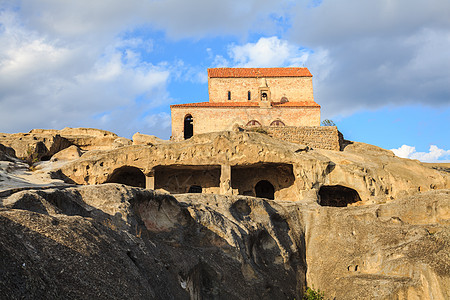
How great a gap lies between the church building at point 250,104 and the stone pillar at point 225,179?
9937 millimetres

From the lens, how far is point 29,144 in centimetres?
2422

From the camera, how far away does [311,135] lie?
82.3 ft

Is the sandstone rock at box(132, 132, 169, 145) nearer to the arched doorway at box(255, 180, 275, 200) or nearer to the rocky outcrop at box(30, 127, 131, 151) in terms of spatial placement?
the rocky outcrop at box(30, 127, 131, 151)

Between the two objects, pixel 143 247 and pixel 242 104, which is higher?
pixel 242 104

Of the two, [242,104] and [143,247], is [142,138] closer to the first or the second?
[242,104]

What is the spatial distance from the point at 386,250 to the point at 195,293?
5.63 meters

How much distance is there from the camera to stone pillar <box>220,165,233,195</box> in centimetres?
2048

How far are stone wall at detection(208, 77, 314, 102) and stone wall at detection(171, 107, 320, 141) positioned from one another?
292cm

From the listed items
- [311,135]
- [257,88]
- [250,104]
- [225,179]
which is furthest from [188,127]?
[225,179]

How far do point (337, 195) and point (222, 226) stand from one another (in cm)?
1115

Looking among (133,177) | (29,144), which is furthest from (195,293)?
(29,144)

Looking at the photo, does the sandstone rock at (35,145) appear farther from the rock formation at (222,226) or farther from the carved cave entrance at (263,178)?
the carved cave entrance at (263,178)

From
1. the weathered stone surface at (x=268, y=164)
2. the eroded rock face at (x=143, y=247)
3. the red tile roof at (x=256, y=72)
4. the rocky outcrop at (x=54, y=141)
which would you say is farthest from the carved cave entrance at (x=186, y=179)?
the red tile roof at (x=256, y=72)

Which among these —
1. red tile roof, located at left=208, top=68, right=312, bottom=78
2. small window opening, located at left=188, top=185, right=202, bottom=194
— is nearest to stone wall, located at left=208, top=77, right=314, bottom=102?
red tile roof, located at left=208, top=68, right=312, bottom=78
